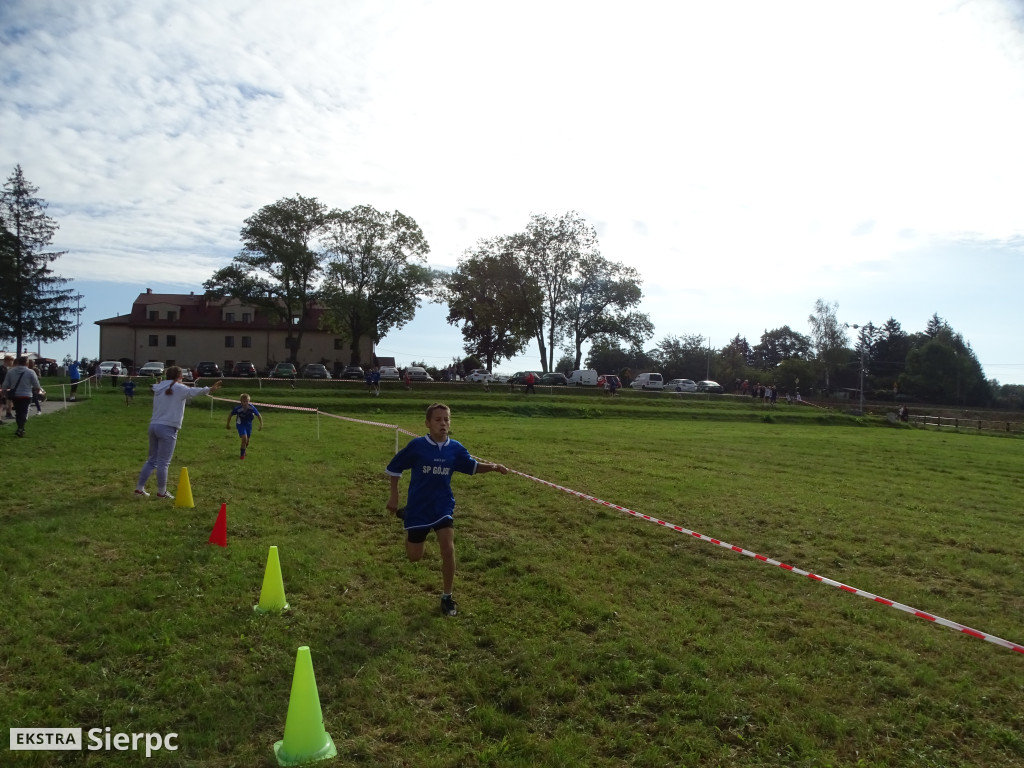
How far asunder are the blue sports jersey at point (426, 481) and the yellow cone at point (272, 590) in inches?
45.9

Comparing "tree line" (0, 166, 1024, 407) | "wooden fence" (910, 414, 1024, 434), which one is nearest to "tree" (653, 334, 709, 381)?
"tree line" (0, 166, 1024, 407)

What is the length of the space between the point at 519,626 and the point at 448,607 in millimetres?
659

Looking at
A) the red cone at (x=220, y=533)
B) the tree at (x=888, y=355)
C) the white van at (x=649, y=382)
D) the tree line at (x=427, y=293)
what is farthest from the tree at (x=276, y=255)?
the tree at (x=888, y=355)

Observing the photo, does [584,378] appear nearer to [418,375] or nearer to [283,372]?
[418,375]

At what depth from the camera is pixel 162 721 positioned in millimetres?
3967

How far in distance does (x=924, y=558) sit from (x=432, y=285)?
5519 cm

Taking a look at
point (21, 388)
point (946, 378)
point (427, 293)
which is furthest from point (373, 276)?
point (946, 378)

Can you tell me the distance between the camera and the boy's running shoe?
5.77 meters

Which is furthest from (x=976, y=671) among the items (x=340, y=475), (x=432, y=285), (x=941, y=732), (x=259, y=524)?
(x=432, y=285)

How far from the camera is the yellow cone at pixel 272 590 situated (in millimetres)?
5651

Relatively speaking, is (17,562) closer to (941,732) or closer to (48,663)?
(48,663)

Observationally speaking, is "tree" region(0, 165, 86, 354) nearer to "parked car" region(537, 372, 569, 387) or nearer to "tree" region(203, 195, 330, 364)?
"tree" region(203, 195, 330, 364)

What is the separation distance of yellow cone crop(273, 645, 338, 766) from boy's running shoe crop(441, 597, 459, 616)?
2.06 metres

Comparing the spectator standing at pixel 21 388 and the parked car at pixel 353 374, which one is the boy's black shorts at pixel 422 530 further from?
the parked car at pixel 353 374
